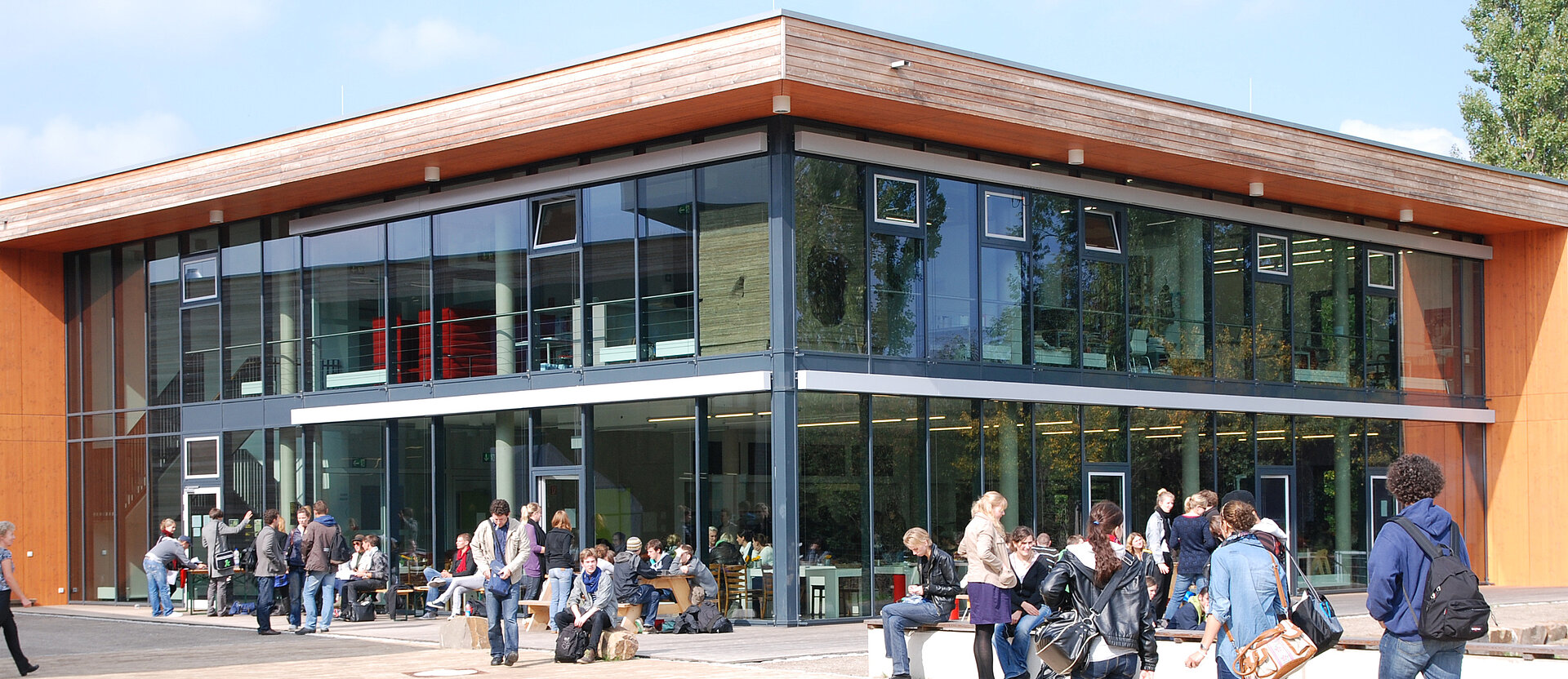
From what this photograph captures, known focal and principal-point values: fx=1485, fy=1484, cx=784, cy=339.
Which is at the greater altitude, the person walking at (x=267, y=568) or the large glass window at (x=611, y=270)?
the large glass window at (x=611, y=270)

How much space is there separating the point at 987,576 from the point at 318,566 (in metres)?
9.92

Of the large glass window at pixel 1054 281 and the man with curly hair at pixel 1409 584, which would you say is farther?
the large glass window at pixel 1054 281

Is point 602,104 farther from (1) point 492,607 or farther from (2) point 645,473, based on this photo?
(1) point 492,607

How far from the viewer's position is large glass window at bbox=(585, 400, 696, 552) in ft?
59.2

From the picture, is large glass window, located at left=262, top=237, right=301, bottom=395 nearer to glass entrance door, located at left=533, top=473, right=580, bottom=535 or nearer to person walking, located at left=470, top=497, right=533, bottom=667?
glass entrance door, located at left=533, top=473, right=580, bottom=535

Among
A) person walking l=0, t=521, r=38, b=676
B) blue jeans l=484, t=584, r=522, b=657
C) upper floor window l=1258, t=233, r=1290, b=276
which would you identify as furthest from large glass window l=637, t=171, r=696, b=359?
upper floor window l=1258, t=233, r=1290, b=276

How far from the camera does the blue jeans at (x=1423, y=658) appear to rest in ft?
21.8

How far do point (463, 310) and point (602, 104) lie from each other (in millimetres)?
4580

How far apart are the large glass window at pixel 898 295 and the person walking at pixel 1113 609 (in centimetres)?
917

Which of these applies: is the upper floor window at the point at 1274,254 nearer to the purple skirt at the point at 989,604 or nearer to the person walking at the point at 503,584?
the person walking at the point at 503,584

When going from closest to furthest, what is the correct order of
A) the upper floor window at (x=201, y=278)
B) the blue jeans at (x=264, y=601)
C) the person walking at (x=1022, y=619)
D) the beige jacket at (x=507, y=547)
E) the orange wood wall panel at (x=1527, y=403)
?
the person walking at (x=1022, y=619) → the beige jacket at (x=507, y=547) → the blue jeans at (x=264, y=601) → the upper floor window at (x=201, y=278) → the orange wood wall panel at (x=1527, y=403)

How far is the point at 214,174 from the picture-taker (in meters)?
21.0

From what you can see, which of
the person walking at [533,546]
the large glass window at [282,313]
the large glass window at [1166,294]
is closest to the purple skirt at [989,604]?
the person walking at [533,546]

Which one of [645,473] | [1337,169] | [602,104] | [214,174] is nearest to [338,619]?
[645,473]
